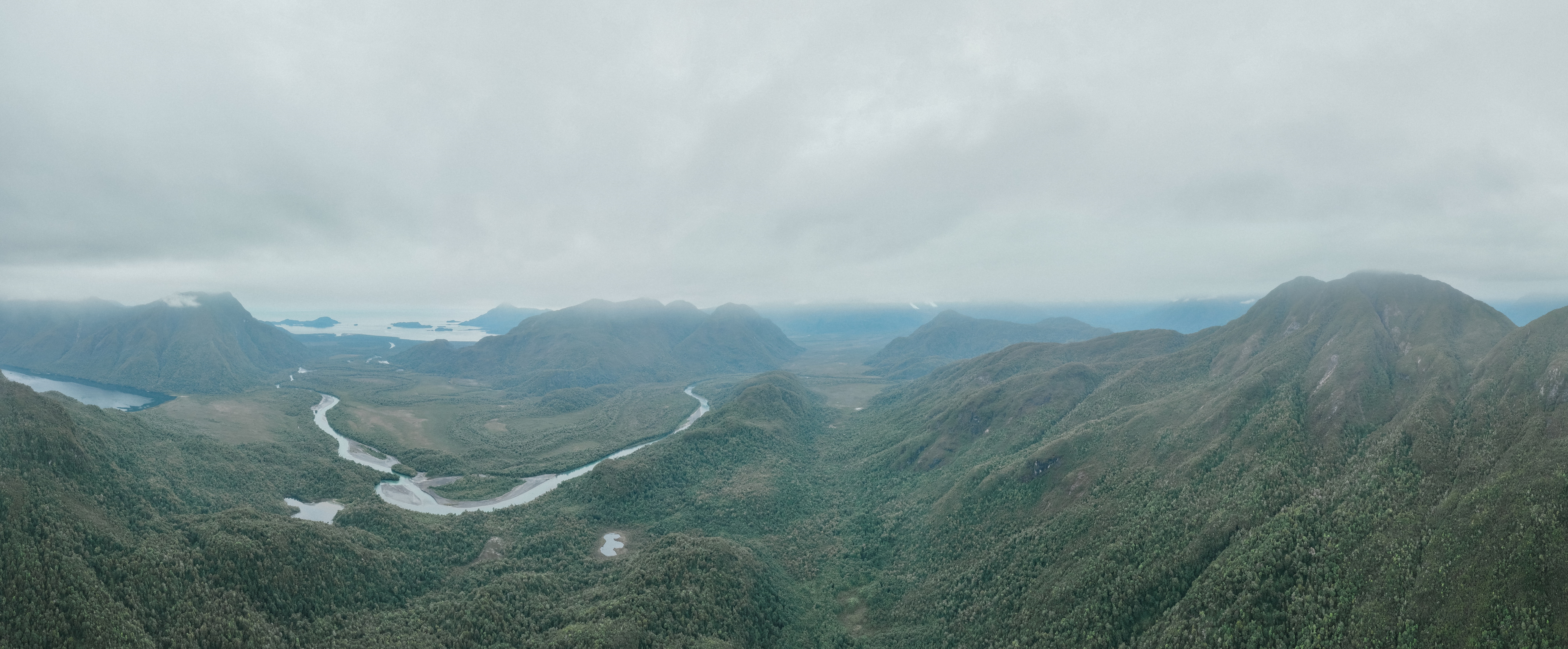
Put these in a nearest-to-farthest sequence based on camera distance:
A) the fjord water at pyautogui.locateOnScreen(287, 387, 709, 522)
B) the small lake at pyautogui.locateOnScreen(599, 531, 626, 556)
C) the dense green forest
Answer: the dense green forest → the small lake at pyautogui.locateOnScreen(599, 531, 626, 556) → the fjord water at pyautogui.locateOnScreen(287, 387, 709, 522)

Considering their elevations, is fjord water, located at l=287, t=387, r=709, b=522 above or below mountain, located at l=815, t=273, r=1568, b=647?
below

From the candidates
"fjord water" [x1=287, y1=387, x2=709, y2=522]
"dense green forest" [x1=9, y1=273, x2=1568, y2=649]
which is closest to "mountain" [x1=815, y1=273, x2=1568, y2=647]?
"dense green forest" [x1=9, y1=273, x2=1568, y2=649]

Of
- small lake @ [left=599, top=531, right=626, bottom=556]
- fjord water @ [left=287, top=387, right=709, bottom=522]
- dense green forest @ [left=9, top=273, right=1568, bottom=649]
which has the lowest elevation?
fjord water @ [left=287, top=387, right=709, bottom=522]

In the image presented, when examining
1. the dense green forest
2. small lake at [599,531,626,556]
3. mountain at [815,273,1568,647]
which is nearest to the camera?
mountain at [815,273,1568,647]

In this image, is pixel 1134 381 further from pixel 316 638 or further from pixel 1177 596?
pixel 316 638

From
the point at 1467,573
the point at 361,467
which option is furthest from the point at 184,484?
the point at 1467,573

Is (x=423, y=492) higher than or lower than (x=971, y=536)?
lower

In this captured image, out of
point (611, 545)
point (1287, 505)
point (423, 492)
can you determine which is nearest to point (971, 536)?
point (1287, 505)

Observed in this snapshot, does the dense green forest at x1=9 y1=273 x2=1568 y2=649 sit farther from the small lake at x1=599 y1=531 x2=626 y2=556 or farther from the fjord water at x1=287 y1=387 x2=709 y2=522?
the fjord water at x1=287 y1=387 x2=709 y2=522

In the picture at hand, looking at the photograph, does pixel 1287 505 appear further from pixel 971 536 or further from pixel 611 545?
pixel 611 545
